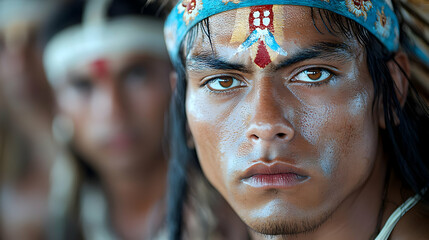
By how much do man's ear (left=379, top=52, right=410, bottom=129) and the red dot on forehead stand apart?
5.62ft

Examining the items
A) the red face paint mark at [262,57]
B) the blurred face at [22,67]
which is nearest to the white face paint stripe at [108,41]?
the blurred face at [22,67]

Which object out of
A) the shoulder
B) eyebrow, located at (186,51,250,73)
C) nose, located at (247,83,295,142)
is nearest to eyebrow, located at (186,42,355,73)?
eyebrow, located at (186,51,250,73)

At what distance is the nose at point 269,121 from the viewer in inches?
63.1

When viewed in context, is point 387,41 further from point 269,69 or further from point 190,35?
point 190,35

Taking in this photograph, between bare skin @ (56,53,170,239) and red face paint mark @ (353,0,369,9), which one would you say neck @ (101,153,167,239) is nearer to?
bare skin @ (56,53,170,239)

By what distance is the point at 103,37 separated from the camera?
3074 millimetres

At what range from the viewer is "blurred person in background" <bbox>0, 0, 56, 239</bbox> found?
155 inches

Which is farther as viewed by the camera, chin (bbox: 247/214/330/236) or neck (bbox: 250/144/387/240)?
neck (bbox: 250/144/387/240)

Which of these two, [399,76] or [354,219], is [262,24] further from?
[354,219]

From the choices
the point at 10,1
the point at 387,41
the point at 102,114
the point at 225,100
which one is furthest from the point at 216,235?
the point at 10,1

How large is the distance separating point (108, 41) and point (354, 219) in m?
1.83

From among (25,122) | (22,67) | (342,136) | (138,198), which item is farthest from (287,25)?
(25,122)

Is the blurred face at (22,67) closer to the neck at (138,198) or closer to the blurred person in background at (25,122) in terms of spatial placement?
the blurred person in background at (25,122)

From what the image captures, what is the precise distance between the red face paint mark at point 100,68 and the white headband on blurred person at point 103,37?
0.03m
